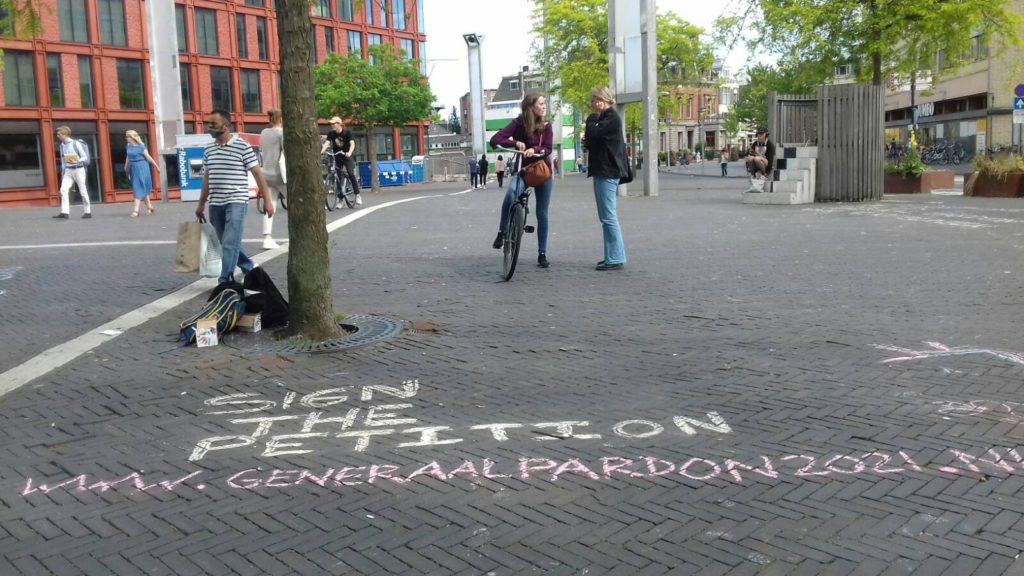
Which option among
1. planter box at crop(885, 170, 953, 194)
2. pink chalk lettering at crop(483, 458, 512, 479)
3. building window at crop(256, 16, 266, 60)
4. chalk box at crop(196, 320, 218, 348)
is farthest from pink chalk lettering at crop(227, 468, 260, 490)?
building window at crop(256, 16, 266, 60)

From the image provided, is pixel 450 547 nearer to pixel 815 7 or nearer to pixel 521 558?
pixel 521 558

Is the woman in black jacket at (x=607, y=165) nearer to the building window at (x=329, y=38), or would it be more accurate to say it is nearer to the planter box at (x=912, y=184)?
the planter box at (x=912, y=184)

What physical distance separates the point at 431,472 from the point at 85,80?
48239mm

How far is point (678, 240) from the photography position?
11812mm

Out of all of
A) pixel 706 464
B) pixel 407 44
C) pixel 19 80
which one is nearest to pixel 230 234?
pixel 706 464

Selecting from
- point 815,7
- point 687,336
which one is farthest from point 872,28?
point 687,336

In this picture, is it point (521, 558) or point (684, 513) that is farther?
point (684, 513)

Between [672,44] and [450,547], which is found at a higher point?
[672,44]

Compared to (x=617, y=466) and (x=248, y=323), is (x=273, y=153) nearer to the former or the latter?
(x=248, y=323)

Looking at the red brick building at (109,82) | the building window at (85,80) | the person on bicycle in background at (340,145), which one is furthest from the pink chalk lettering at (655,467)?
the building window at (85,80)

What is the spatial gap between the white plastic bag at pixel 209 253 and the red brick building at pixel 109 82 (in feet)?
98.2

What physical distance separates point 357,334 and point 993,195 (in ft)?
57.4

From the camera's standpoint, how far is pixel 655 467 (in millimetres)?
3812

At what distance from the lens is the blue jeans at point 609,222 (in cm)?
919
